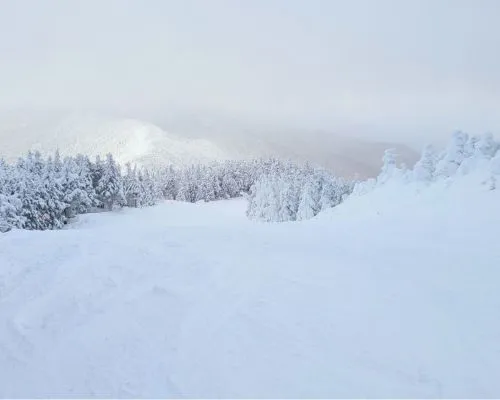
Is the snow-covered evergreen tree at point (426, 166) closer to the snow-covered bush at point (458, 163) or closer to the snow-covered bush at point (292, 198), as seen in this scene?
the snow-covered bush at point (458, 163)

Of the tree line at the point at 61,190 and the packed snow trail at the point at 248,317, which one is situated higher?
the packed snow trail at the point at 248,317

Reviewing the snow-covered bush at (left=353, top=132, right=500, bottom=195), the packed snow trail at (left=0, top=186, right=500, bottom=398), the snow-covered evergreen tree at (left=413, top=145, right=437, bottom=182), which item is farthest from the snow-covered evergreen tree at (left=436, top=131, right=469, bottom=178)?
the packed snow trail at (left=0, top=186, right=500, bottom=398)

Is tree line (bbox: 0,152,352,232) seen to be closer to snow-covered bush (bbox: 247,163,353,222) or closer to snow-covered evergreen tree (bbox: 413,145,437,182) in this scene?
snow-covered bush (bbox: 247,163,353,222)

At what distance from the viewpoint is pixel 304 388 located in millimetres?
5590

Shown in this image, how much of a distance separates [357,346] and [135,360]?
385 cm

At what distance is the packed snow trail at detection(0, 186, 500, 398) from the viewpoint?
5875mm

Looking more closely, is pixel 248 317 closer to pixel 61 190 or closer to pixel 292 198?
pixel 61 190

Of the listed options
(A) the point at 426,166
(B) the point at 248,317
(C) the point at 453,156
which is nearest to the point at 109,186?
(A) the point at 426,166

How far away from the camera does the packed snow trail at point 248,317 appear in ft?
19.3

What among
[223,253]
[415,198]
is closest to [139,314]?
[223,253]

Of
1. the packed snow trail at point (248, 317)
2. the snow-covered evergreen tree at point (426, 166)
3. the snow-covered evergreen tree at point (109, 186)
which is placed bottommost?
the snow-covered evergreen tree at point (109, 186)

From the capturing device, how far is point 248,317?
7.38 m

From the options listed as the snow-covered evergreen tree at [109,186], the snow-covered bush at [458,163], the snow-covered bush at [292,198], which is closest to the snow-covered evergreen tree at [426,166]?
the snow-covered bush at [458,163]

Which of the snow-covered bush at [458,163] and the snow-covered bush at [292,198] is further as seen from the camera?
the snow-covered bush at [292,198]
